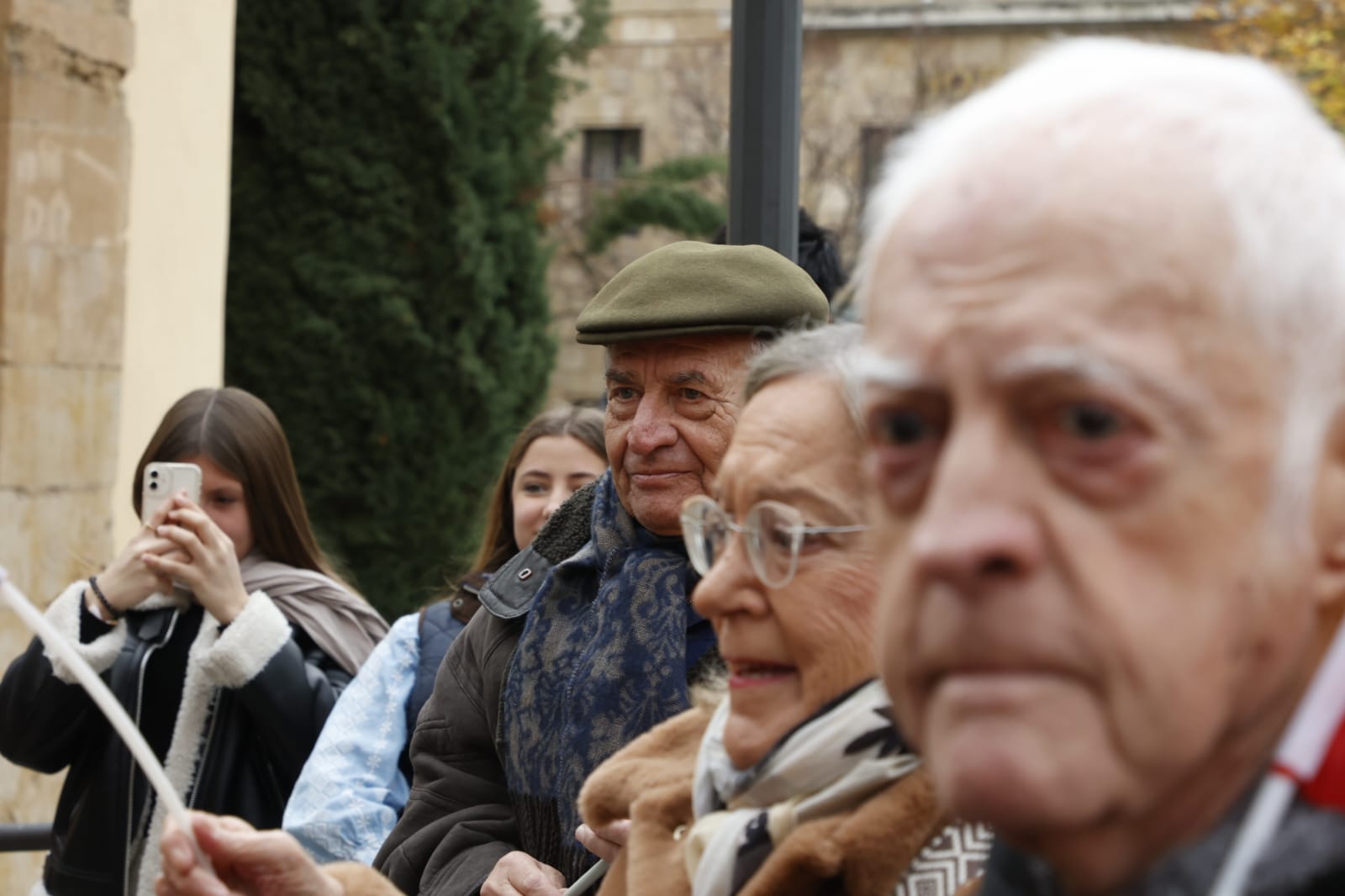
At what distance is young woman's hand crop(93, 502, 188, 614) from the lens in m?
4.29

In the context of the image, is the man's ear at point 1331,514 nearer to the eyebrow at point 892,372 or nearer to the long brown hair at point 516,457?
the eyebrow at point 892,372

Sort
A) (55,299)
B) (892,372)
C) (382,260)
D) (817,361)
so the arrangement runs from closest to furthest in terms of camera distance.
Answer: (892,372)
(817,361)
(55,299)
(382,260)

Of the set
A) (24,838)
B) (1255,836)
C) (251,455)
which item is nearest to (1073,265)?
(1255,836)

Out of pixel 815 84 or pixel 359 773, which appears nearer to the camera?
pixel 359 773

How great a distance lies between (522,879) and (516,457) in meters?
2.16

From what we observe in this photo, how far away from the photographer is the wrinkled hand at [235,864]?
2.14 meters

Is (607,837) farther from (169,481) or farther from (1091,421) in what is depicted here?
(169,481)

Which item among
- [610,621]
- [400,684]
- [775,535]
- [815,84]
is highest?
[815,84]

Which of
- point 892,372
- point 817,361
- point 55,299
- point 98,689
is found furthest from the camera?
point 55,299

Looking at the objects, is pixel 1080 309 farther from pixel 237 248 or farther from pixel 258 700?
pixel 237 248

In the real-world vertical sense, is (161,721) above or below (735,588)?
below

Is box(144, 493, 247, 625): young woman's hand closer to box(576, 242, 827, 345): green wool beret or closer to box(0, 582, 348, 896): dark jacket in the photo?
box(0, 582, 348, 896): dark jacket

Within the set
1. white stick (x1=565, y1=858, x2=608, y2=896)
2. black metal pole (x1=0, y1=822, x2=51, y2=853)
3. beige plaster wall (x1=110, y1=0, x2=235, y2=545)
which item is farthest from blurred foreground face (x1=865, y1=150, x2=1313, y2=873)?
beige plaster wall (x1=110, y1=0, x2=235, y2=545)

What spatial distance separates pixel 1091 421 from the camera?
1.16 m
